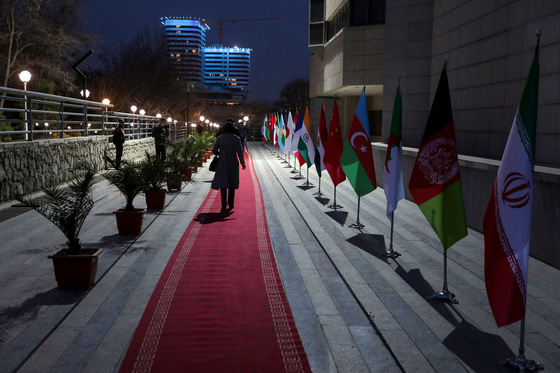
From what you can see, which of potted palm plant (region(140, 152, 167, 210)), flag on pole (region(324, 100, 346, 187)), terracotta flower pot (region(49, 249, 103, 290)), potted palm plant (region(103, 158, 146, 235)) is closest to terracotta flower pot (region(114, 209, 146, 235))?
potted palm plant (region(103, 158, 146, 235))

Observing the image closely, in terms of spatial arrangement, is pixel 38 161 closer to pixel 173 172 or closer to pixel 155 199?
pixel 155 199

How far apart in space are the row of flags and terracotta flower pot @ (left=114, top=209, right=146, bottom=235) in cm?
391

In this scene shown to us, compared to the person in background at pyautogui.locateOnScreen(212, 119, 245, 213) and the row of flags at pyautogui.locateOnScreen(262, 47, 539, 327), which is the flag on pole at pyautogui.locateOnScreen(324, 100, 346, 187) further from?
the person in background at pyautogui.locateOnScreen(212, 119, 245, 213)

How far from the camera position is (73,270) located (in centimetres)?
689

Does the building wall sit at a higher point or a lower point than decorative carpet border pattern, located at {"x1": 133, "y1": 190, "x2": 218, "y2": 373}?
higher

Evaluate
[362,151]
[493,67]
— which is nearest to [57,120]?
[493,67]

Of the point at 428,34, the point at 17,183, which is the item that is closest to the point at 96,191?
the point at 17,183

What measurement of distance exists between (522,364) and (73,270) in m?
4.77

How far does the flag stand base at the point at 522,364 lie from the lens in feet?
15.7

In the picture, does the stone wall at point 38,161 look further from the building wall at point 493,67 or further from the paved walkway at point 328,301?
the building wall at point 493,67

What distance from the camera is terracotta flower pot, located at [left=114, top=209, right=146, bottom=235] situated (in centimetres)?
→ 1006

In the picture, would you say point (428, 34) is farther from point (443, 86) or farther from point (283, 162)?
point (443, 86)

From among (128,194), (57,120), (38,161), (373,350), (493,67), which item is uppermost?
(493,67)

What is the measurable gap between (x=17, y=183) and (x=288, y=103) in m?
94.7
